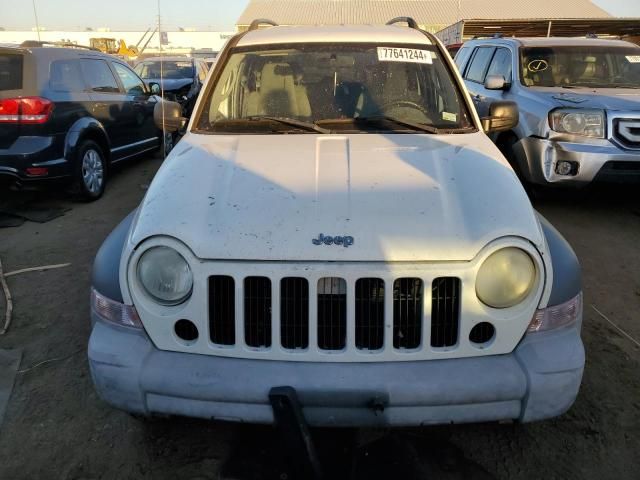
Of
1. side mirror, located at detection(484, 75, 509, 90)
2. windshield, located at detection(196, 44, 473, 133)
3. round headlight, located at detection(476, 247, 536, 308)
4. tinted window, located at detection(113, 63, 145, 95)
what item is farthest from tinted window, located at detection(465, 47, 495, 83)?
round headlight, located at detection(476, 247, 536, 308)

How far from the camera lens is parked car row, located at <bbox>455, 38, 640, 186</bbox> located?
5309mm

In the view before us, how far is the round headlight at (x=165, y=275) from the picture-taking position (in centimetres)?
212

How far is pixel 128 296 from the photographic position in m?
2.20

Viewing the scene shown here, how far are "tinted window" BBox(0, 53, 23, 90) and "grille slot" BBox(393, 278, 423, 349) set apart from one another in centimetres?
531

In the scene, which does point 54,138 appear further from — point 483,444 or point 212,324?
point 483,444

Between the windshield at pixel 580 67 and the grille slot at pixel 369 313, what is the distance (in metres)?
5.31

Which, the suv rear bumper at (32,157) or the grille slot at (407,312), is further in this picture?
the suv rear bumper at (32,157)

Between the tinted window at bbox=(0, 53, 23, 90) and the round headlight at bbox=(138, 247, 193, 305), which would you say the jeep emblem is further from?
the tinted window at bbox=(0, 53, 23, 90)

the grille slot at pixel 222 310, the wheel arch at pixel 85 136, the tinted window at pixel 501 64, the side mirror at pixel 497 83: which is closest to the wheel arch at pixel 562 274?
the grille slot at pixel 222 310

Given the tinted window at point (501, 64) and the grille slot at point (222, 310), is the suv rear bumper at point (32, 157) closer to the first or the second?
the grille slot at point (222, 310)

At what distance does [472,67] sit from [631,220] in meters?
3.70

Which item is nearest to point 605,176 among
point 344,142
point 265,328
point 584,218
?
point 584,218

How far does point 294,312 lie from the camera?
6.89 ft

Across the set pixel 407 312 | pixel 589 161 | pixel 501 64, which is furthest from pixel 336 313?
pixel 501 64
